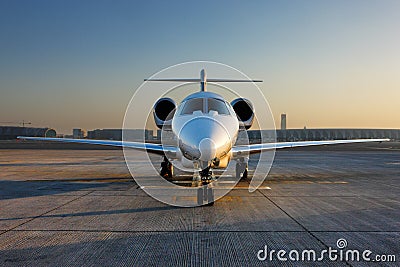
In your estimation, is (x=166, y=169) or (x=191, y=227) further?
(x=166, y=169)

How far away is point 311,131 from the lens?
116m

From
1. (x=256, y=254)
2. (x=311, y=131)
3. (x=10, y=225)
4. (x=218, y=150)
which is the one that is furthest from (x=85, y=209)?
(x=311, y=131)

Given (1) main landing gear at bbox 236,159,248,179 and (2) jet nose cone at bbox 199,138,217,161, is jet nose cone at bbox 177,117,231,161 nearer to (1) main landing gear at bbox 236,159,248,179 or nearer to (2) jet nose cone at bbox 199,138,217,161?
(2) jet nose cone at bbox 199,138,217,161

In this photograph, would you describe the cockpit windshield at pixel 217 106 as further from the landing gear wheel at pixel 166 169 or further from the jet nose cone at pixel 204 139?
the landing gear wheel at pixel 166 169

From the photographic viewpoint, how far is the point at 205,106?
11578 mm

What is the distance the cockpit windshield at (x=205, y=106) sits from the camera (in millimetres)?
11555

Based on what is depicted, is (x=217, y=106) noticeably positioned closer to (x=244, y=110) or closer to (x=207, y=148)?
(x=207, y=148)

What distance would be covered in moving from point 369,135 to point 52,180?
382 feet

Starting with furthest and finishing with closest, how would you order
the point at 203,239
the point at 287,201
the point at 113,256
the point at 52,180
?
the point at 52,180
the point at 287,201
the point at 203,239
the point at 113,256

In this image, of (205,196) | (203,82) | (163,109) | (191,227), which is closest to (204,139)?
(205,196)

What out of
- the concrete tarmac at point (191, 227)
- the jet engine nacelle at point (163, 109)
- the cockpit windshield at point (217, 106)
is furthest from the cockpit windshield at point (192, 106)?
the jet engine nacelle at point (163, 109)

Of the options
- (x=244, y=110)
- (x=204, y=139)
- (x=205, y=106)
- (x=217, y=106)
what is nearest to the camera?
(x=204, y=139)

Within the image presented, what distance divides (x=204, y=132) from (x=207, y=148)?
539 millimetres

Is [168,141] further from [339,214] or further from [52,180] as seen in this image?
[339,214]
